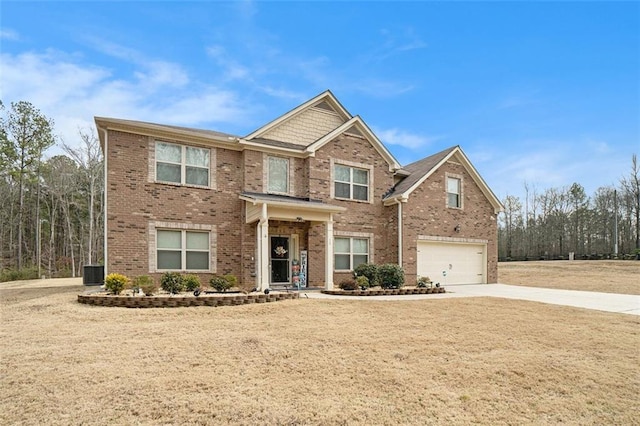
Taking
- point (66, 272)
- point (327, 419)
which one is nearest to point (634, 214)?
point (327, 419)

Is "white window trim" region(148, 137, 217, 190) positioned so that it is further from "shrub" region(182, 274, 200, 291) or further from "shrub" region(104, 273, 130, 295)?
"shrub" region(104, 273, 130, 295)

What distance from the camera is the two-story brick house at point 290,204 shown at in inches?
527

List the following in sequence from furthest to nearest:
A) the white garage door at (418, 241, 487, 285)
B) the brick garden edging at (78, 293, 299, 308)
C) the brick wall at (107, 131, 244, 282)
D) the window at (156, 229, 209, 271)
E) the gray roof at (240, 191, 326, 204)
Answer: the white garage door at (418, 241, 487, 285)
the gray roof at (240, 191, 326, 204)
the window at (156, 229, 209, 271)
the brick wall at (107, 131, 244, 282)
the brick garden edging at (78, 293, 299, 308)

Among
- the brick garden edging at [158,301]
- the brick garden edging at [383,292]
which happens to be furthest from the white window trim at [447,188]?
the brick garden edging at [158,301]

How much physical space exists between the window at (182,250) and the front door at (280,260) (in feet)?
8.50

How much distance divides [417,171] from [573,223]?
39341mm

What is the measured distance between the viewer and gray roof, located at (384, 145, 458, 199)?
1803 cm

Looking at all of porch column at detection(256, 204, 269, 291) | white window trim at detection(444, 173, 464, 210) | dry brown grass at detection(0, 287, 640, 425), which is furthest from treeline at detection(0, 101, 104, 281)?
white window trim at detection(444, 173, 464, 210)

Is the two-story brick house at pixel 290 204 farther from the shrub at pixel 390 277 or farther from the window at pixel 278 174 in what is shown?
the shrub at pixel 390 277

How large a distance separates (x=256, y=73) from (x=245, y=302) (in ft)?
37.4

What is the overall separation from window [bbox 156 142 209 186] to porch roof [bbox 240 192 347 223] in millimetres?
1784

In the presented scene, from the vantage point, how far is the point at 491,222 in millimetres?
20547

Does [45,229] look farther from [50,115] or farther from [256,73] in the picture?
[256,73]

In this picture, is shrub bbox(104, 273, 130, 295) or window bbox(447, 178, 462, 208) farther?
window bbox(447, 178, 462, 208)
